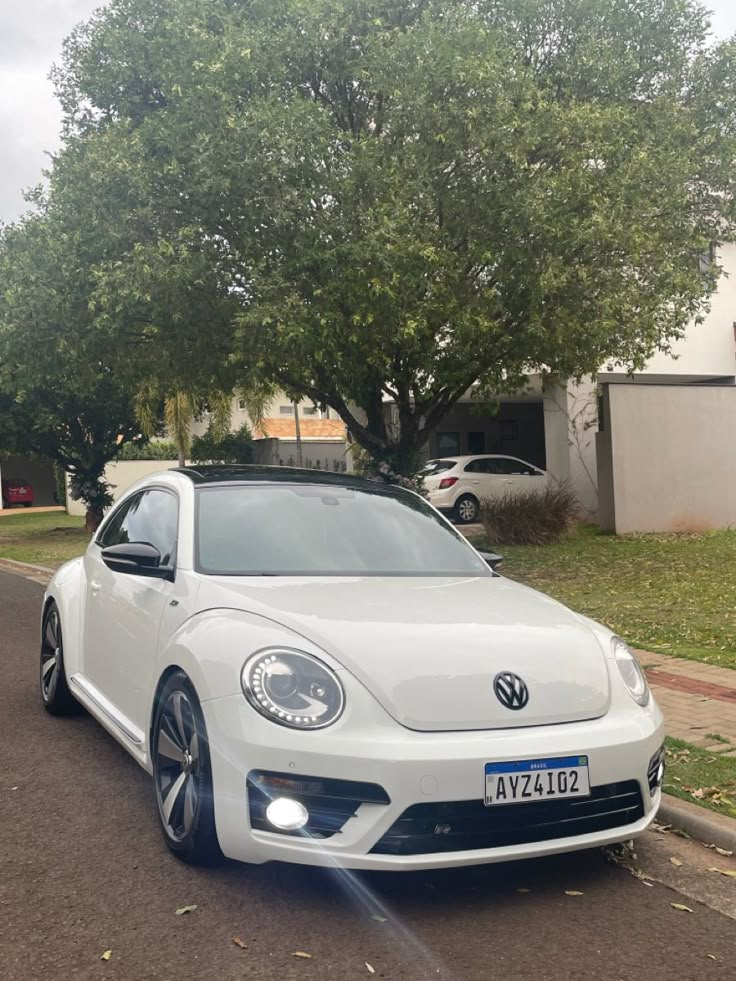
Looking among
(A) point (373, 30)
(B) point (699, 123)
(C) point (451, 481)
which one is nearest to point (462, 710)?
(A) point (373, 30)

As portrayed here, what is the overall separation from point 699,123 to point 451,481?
9114 millimetres

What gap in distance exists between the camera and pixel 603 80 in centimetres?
1299

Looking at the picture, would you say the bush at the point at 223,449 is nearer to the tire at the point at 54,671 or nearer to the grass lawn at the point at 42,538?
the grass lawn at the point at 42,538

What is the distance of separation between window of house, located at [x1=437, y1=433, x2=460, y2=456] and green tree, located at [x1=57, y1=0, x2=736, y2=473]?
13.7 meters

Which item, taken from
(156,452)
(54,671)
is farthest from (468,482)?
(156,452)

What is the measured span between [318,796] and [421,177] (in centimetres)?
949

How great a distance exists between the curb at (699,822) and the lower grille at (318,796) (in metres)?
1.71

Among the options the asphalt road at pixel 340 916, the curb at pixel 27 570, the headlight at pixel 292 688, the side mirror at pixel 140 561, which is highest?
the side mirror at pixel 140 561

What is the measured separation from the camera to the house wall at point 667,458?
723 inches

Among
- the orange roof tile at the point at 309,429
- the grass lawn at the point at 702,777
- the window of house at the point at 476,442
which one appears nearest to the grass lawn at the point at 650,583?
the grass lawn at the point at 702,777

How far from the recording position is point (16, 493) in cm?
4797

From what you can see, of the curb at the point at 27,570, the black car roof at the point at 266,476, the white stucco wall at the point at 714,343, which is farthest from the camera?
the white stucco wall at the point at 714,343

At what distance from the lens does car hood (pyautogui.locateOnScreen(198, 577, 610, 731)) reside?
3568mm

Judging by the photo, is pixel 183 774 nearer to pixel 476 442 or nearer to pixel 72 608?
pixel 72 608
